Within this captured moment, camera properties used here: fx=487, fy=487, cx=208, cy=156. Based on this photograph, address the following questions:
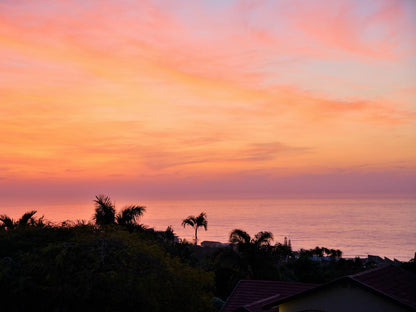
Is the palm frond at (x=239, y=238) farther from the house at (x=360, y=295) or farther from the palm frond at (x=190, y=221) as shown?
the palm frond at (x=190, y=221)

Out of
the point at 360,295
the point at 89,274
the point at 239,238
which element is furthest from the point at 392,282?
the point at 239,238

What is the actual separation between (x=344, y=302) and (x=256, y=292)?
6.52m

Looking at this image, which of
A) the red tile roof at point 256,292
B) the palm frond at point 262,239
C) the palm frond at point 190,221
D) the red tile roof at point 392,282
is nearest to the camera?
the red tile roof at point 392,282

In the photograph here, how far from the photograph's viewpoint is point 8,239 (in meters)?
20.8

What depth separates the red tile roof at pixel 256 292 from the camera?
19.0m

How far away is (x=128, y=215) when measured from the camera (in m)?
31.8

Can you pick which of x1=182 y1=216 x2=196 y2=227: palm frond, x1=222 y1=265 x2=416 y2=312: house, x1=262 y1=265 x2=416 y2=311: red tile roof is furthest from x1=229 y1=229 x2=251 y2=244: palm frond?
x1=182 y1=216 x2=196 y2=227: palm frond

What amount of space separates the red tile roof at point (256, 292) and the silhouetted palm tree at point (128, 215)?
513 inches

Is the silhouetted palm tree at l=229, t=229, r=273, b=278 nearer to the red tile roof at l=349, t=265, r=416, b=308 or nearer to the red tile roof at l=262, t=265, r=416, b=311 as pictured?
the red tile roof at l=349, t=265, r=416, b=308

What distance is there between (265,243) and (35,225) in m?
20.4

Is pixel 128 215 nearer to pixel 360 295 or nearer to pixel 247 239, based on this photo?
pixel 247 239

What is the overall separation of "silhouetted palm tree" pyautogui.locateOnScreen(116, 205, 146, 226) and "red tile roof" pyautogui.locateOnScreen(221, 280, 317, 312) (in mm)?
13023

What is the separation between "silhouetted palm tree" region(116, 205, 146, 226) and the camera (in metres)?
31.7

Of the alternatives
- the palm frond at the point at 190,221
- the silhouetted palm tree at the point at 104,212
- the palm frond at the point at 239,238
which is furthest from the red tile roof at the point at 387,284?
the palm frond at the point at 190,221
